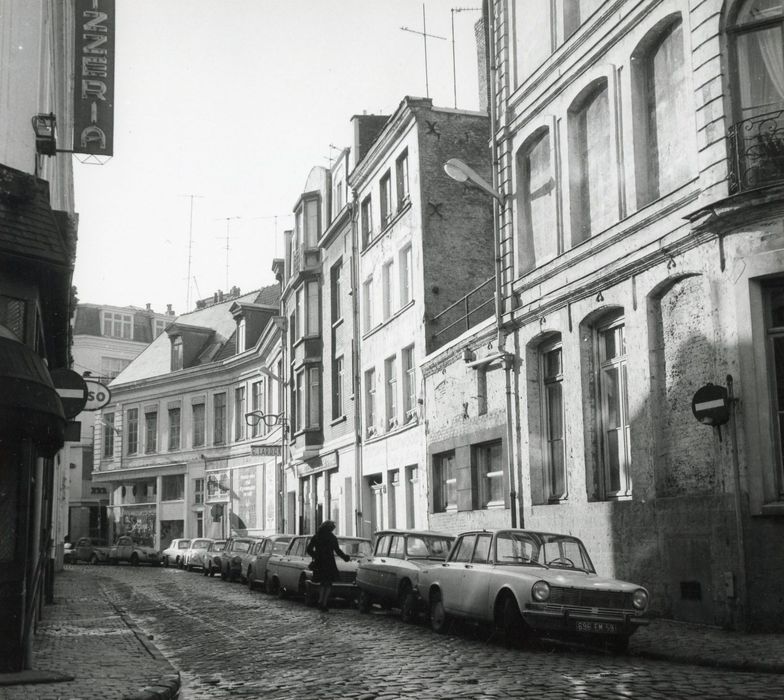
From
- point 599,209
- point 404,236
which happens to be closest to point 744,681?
point 599,209

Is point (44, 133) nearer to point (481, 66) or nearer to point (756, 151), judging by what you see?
point (756, 151)

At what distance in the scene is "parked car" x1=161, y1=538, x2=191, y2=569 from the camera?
4225 centimetres

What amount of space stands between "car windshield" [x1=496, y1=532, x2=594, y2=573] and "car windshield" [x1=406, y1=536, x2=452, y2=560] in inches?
136

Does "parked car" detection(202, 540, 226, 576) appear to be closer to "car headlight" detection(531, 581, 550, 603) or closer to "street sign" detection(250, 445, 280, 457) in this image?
"street sign" detection(250, 445, 280, 457)

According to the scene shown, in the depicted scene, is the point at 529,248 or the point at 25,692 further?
the point at 529,248

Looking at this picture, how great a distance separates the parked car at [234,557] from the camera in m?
30.2

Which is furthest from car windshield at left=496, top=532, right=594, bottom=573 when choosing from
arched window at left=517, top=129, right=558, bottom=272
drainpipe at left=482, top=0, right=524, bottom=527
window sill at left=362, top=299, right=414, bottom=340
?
window sill at left=362, top=299, right=414, bottom=340

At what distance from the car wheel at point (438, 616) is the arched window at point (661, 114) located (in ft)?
23.6

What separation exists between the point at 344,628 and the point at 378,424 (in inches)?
629

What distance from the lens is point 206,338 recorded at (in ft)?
198

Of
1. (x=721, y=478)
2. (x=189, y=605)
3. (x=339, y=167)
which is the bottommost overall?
(x=189, y=605)

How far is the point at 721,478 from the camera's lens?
47.1ft

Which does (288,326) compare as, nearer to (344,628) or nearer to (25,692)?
(344,628)

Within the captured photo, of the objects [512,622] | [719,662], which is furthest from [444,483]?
[719,662]
